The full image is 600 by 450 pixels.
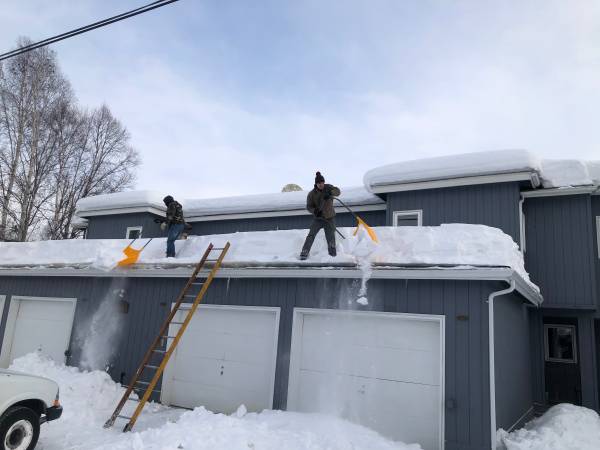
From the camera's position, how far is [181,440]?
622 centimetres

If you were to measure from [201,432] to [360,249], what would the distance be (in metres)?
4.38

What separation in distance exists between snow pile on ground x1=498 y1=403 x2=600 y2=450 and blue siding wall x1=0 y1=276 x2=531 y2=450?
762 mm

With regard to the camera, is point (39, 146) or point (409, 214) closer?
point (409, 214)

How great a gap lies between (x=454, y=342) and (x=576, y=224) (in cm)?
570

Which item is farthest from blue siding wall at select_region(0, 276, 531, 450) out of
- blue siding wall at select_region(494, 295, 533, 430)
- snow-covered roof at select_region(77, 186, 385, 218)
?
snow-covered roof at select_region(77, 186, 385, 218)

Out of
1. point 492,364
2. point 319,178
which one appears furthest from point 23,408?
point 492,364

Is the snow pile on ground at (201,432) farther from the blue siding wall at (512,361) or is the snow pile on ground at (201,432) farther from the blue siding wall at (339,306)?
the blue siding wall at (512,361)

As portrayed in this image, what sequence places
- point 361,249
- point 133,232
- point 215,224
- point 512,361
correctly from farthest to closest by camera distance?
point 133,232, point 215,224, point 512,361, point 361,249

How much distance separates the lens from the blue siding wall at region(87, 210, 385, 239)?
13.5 meters

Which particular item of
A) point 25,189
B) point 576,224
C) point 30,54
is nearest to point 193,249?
point 576,224

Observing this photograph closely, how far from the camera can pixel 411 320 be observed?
8203 millimetres

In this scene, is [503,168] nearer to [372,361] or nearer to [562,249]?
[562,249]

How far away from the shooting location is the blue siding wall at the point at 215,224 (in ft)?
44.4

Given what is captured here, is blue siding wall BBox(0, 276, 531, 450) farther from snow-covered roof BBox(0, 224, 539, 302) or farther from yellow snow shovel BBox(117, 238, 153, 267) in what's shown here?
yellow snow shovel BBox(117, 238, 153, 267)
